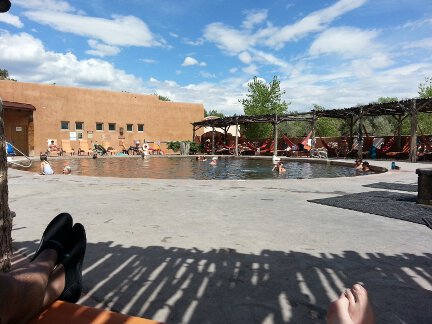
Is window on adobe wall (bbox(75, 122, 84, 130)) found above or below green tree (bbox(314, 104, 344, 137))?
below

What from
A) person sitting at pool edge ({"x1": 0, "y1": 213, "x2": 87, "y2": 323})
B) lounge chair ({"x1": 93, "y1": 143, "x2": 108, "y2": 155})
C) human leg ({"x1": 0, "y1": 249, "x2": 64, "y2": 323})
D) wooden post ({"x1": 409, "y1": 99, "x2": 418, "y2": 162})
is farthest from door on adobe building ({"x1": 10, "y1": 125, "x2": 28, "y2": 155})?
human leg ({"x1": 0, "y1": 249, "x2": 64, "y2": 323})

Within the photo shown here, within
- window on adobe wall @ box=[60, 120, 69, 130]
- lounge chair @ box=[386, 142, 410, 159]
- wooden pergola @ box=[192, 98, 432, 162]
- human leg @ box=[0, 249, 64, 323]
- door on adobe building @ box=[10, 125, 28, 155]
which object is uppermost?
wooden pergola @ box=[192, 98, 432, 162]

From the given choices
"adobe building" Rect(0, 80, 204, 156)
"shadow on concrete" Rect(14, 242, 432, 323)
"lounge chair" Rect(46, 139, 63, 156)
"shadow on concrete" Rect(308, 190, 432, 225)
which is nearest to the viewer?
"shadow on concrete" Rect(14, 242, 432, 323)

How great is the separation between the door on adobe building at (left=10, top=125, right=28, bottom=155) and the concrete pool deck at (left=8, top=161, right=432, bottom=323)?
807 inches

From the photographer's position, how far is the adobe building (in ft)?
79.2

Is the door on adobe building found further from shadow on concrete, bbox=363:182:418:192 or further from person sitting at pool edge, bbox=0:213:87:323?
person sitting at pool edge, bbox=0:213:87:323

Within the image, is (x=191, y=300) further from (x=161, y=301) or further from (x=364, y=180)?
(x=364, y=180)

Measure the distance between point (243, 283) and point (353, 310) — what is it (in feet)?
4.21

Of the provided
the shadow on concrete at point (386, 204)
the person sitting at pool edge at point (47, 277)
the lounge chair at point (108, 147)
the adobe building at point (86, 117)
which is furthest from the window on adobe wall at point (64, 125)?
the person sitting at pool edge at point (47, 277)

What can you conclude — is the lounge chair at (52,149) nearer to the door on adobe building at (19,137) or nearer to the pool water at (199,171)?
the door on adobe building at (19,137)

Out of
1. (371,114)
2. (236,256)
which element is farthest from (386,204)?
(371,114)

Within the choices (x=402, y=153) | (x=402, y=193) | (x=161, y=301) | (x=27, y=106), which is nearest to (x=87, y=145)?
(x=27, y=106)

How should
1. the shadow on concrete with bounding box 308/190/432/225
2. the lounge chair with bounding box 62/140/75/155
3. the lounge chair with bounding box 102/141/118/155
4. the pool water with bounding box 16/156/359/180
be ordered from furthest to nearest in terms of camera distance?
1. the lounge chair with bounding box 102/141/118/155
2. the lounge chair with bounding box 62/140/75/155
3. the pool water with bounding box 16/156/359/180
4. the shadow on concrete with bounding box 308/190/432/225

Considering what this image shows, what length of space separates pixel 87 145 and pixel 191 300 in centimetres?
2543
